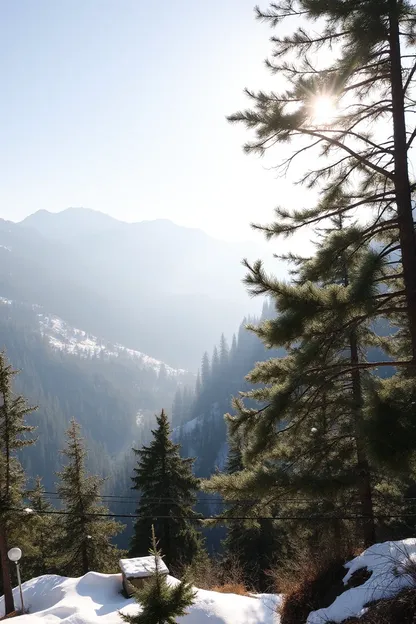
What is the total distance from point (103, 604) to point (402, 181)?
48.9ft

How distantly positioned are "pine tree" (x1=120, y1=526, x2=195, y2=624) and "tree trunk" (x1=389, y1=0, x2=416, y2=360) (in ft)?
16.3

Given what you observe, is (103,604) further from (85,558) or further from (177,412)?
(177,412)

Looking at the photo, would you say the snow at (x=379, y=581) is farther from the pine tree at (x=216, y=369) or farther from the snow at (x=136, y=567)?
the pine tree at (x=216, y=369)

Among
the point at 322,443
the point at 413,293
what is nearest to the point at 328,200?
the point at 413,293

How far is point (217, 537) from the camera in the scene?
3531 inches

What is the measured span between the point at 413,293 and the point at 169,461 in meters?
18.6

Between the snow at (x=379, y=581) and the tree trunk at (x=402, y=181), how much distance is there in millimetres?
2989

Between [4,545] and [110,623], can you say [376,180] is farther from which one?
[4,545]

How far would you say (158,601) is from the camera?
257 inches

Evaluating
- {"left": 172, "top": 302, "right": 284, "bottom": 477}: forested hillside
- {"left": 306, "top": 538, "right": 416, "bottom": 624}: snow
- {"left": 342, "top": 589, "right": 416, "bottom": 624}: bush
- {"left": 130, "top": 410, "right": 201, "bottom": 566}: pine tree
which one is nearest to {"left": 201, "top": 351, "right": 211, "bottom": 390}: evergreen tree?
{"left": 172, "top": 302, "right": 284, "bottom": 477}: forested hillside

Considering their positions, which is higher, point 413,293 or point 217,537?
point 413,293

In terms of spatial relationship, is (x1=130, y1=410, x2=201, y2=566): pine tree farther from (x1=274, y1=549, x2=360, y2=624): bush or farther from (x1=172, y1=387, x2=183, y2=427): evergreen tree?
(x1=172, y1=387, x2=183, y2=427): evergreen tree

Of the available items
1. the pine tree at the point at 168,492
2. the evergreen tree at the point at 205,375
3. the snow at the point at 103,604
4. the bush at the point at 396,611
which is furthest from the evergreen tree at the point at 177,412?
the bush at the point at 396,611

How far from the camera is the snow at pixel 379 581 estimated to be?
605cm
